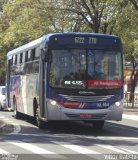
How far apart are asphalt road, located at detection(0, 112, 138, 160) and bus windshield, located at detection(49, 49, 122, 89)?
177 cm

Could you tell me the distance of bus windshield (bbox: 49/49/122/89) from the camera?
18281 millimetres

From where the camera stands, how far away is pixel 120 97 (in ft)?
61.4

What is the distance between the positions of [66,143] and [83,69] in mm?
3877

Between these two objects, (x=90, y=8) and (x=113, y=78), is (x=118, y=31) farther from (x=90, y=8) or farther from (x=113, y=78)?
(x=113, y=78)

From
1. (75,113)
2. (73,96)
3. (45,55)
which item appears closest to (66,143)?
(75,113)

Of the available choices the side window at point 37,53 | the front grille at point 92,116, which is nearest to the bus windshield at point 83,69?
the front grille at point 92,116

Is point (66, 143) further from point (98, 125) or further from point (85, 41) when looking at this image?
point (98, 125)

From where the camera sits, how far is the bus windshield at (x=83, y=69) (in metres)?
18.3

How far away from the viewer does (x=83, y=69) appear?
18406mm

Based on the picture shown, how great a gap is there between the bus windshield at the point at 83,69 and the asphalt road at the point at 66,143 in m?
1.77

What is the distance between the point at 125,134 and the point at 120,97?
4.37 ft

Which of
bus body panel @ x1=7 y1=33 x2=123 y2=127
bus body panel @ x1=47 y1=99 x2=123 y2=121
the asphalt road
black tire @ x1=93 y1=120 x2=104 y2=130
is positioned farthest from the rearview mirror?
black tire @ x1=93 y1=120 x2=104 y2=130

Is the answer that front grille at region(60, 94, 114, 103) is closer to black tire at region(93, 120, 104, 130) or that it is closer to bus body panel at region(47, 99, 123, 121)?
bus body panel at region(47, 99, 123, 121)

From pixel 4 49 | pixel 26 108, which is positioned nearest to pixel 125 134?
pixel 26 108
